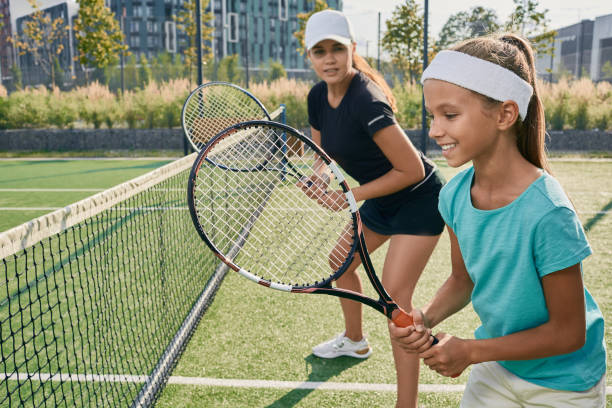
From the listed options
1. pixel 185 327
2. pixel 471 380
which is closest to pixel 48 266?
pixel 185 327

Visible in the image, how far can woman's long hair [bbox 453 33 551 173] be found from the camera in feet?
5.09

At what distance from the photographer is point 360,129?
9.03 ft

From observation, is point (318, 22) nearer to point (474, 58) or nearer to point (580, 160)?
point (474, 58)

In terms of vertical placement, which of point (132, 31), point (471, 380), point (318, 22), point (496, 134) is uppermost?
point (132, 31)

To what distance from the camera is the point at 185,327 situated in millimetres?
3713

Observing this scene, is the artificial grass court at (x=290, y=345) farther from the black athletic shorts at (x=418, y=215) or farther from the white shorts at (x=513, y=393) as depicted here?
the white shorts at (x=513, y=393)

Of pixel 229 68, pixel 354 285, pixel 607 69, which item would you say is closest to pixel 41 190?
pixel 354 285

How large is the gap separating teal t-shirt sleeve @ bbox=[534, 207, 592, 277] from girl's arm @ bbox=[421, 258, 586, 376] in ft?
0.12

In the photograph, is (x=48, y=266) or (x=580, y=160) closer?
(x=48, y=266)

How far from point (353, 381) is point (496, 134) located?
2.06 metres

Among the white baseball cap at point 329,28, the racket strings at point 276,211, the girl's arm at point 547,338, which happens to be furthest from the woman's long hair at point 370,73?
A: the girl's arm at point 547,338

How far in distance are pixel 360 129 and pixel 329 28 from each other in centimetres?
50

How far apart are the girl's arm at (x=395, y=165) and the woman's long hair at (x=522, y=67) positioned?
96 cm

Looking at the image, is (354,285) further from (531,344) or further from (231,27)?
(231,27)
